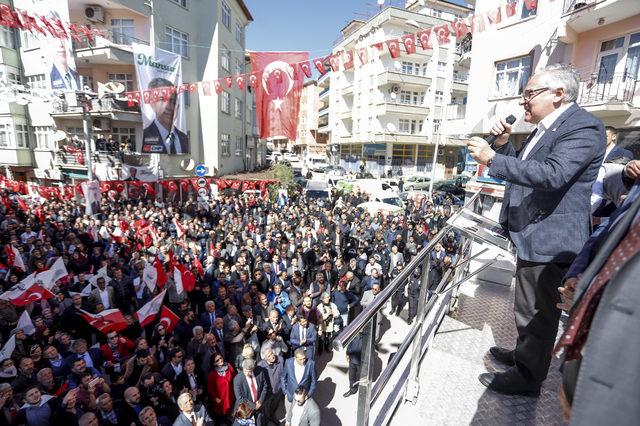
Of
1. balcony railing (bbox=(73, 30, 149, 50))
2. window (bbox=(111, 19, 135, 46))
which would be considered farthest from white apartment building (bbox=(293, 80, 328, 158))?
balcony railing (bbox=(73, 30, 149, 50))

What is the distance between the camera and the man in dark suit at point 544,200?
172 cm

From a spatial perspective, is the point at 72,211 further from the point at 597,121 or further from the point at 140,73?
the point at 597,121

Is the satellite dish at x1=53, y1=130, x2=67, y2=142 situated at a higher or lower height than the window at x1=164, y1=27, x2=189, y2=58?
lower

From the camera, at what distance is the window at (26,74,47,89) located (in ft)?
71.6

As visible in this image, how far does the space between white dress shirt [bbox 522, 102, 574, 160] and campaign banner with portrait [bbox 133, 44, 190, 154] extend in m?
16.0

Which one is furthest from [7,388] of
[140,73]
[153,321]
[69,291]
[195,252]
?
[140,73]

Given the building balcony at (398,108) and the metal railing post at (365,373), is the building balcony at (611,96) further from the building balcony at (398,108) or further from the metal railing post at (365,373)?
the building balcony at (398,108)

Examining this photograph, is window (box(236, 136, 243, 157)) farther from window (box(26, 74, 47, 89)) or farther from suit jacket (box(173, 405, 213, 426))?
suit jacket (box(173, 405, 213, 426))

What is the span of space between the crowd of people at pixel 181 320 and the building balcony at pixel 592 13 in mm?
9630

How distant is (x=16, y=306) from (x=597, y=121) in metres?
9.06

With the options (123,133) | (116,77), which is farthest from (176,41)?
(123,133)

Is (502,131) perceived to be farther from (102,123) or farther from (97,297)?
(102,123)

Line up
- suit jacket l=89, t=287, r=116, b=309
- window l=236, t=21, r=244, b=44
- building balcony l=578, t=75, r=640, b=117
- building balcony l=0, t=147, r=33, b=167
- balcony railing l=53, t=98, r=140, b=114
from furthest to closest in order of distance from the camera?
1. window l=236, t=21, r=244, b=44
2. building balcony l=0, t=147, r=33, b=167
3. balcony railing l=53, t=98, r=140, b=114
4. building balcony l=578, t=75, r=640, b=117
5. suit jacket l=89, t=287, r=116, b=309

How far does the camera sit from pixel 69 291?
7352 mm
